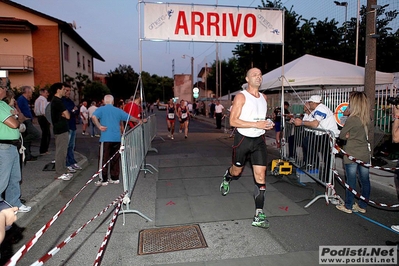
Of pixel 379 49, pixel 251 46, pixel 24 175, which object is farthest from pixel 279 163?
pixel 379 49

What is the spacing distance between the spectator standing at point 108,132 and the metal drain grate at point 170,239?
2.68 metres

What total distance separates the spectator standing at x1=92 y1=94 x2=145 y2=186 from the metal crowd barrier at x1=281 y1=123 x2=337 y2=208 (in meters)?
3.70

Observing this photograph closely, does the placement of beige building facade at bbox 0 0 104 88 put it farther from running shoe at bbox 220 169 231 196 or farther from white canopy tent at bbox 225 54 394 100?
running shoe at bbox 220 169 231 196

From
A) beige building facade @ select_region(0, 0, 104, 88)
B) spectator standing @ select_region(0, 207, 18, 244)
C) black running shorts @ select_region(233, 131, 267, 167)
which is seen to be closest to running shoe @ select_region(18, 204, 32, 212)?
spectator standing @ select_region(0, 207, 18, 244)

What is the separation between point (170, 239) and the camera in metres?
3.88

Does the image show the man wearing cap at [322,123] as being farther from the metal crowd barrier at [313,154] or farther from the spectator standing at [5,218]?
the spectator standing at [5,218]

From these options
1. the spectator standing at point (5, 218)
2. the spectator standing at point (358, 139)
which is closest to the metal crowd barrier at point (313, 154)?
the spectator standing at point (358, 139)

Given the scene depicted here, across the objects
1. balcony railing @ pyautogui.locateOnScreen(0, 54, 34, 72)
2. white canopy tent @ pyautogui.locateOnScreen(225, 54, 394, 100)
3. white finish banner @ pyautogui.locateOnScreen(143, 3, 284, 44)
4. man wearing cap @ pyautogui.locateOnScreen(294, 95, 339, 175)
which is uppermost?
balcony railing @ pyautogui.locateOnScreen(0, 54, 34, 72)

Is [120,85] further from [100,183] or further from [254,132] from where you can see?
[254,132]

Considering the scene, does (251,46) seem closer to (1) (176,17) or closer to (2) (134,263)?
(1) (176,17)

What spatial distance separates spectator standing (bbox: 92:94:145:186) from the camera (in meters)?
6.35

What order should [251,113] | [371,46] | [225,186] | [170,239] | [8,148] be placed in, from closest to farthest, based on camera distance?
[170,239]
[8,148]
[251,113]
[225,186]
[371,46]

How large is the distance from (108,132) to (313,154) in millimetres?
4216

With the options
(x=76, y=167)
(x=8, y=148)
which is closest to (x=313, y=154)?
(x=8, y=148)
